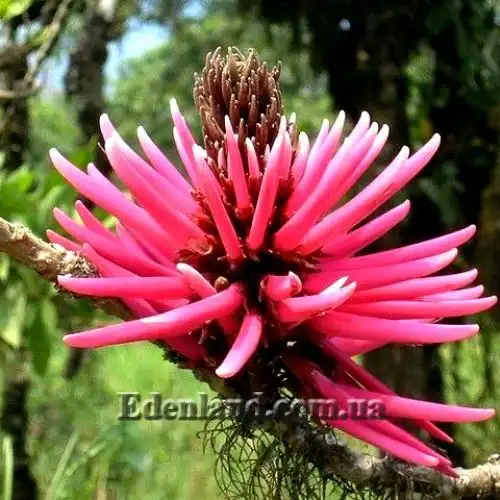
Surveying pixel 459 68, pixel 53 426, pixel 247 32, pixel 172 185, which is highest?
pixel 247 32

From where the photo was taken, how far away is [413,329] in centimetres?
30

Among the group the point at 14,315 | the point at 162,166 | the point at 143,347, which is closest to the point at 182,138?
the point at 162,166

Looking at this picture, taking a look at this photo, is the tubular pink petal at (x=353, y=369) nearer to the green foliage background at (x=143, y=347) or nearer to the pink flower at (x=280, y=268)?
the pink flower at (x=280, y=268)

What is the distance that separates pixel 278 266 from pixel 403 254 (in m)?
0.05

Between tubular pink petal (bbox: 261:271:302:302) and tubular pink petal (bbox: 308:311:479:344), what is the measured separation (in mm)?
21

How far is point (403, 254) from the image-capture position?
0.33m

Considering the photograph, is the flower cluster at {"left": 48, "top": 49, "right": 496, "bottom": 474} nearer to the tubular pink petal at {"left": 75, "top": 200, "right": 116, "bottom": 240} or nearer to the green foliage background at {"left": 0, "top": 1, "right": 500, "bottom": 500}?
the tubular pink petal at {"left": 75, "top": 200, "right": 116, "bottom": 240}

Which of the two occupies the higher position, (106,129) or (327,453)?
(106,129)

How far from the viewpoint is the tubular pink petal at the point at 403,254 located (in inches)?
12.9

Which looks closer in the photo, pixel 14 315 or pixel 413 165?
pixel 413 165

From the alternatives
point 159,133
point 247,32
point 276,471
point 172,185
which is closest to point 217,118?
point 172,185

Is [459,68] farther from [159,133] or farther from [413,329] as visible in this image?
[159,133]

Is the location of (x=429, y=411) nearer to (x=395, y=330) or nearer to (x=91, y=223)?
(x=395, y=330)

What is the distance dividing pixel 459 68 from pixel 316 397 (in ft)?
3.07
